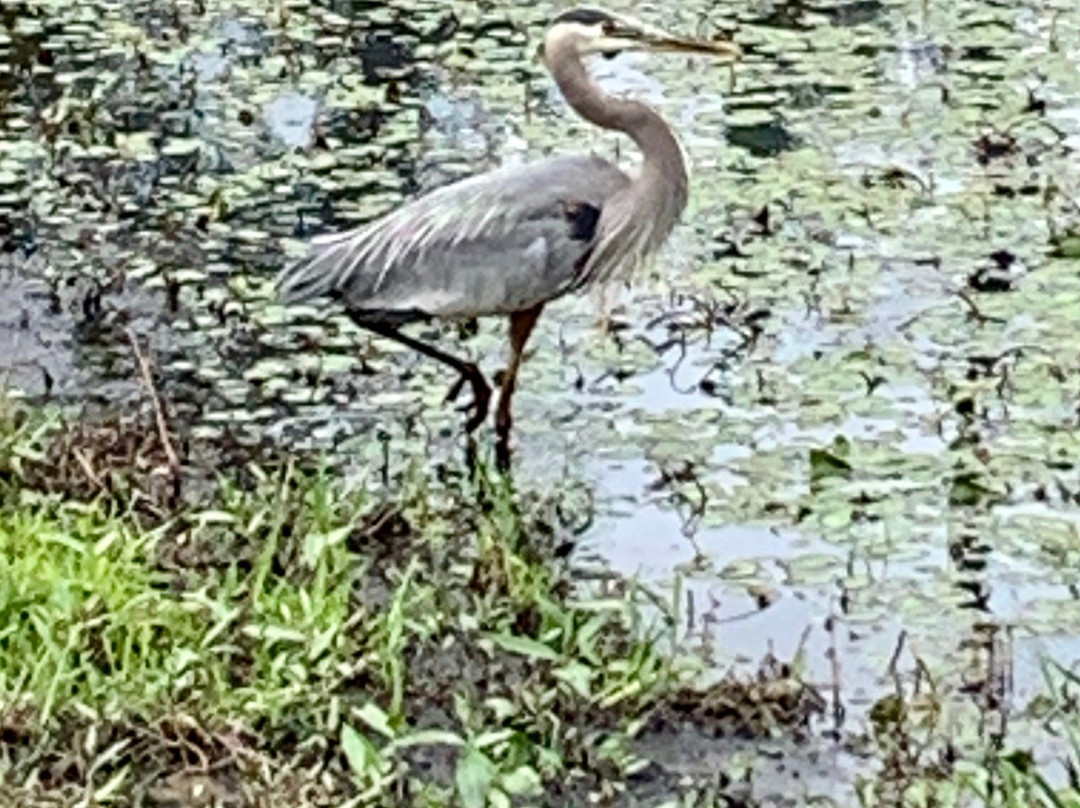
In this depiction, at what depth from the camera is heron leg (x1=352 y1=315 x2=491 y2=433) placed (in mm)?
5891

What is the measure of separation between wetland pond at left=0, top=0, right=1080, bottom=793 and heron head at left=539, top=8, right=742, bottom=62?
83 centimetres

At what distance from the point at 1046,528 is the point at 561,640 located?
122 cm

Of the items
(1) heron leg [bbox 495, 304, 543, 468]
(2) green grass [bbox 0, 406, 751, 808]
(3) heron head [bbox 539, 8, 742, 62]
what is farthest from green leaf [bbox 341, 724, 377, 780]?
(3) heron head [bbox 539, 8, 742, 62]

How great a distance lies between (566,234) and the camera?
5.87 m

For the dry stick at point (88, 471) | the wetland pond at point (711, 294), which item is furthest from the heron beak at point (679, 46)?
the dry stick at point (88, 471)

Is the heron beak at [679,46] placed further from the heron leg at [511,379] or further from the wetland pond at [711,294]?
the wetland pond at [711,294]

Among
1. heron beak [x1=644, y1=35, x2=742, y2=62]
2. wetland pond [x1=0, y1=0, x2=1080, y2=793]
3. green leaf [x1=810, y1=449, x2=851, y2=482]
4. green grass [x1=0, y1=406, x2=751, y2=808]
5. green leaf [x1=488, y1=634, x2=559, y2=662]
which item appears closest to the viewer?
green grass [x1=0, y1=406, x2=751, y2=808]

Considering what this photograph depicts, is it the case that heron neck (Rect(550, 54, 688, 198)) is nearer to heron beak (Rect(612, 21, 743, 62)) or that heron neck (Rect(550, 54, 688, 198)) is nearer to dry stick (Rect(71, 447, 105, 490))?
heron beak (Rect(612, 21, 743, 62))

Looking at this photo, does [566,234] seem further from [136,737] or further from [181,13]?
[181,13]

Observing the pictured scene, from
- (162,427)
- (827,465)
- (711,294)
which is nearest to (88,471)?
(162,427)

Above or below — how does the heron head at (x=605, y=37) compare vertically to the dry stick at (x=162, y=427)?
above

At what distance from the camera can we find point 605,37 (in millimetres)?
6051

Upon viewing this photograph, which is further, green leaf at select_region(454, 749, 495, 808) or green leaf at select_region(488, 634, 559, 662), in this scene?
green leaf at select_region(488, 634, 559, 662)

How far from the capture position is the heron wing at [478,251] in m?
5.85
